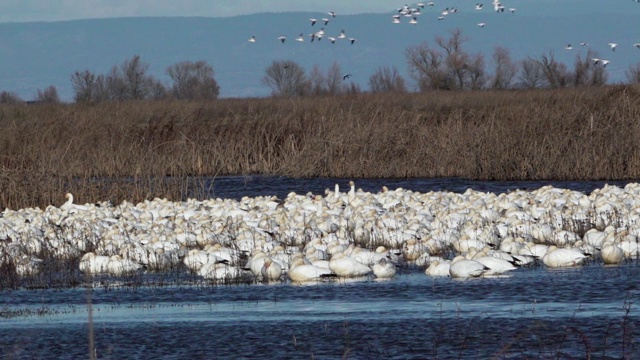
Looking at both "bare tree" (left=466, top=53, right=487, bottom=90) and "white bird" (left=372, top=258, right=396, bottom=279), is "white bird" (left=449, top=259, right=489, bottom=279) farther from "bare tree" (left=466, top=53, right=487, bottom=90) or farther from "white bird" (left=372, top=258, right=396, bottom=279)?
"bare tree" (left=466, top=53, right=487, bottom=90)

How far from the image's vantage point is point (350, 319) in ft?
34.5

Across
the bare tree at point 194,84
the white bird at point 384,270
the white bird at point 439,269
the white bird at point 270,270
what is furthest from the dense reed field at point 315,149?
the bare tree at point 194,84

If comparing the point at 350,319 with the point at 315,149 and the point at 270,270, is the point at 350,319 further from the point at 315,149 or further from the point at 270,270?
the point at 315,149

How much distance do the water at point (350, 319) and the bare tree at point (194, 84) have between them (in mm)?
53317

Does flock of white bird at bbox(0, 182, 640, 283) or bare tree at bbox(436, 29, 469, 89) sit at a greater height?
bare tree at bbox(436, 29, 469, 89)

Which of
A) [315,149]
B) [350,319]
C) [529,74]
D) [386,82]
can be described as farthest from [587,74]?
[350,319]

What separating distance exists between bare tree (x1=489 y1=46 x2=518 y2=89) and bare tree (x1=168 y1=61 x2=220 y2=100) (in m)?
16.2

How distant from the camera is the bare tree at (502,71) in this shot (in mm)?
66750

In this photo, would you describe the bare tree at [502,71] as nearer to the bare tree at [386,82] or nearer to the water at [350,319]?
the bare tree at [386,82]

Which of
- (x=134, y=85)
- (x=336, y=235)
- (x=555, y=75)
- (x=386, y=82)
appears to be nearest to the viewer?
(x=336, y=235)

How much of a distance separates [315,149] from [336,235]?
12464mm

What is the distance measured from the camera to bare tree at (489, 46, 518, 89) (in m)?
66.8

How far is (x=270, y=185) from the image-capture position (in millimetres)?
26922

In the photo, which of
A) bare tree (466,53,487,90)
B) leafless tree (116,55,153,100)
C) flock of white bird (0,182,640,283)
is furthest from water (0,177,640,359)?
leafless tree (116,55,153,100)
